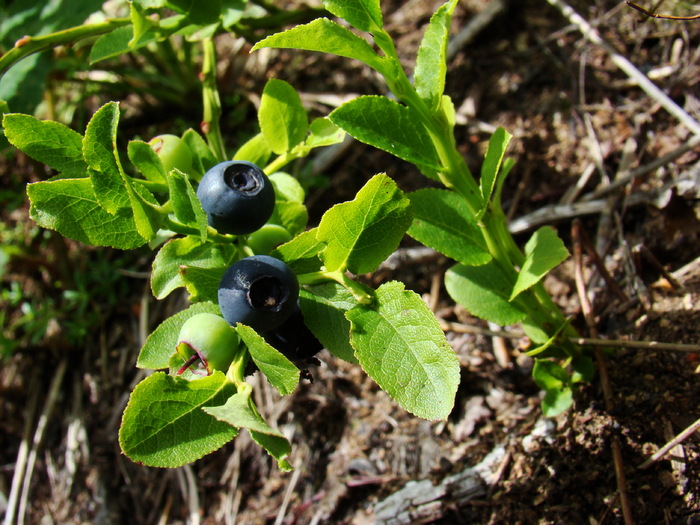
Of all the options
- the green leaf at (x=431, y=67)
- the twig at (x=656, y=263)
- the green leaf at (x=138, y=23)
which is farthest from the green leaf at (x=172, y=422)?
the twig at (x=656, y=263)

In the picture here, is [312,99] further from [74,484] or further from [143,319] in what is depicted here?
[74,484]

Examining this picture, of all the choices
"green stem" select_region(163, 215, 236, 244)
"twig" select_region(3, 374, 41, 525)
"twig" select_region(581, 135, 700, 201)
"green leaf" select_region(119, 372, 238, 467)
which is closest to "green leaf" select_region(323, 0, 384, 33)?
"green stem" select_region(163, 215, 236, 244)

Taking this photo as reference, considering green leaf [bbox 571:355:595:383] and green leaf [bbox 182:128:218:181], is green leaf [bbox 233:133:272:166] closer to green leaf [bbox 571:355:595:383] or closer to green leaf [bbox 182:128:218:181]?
green leaf [bbox 182:128:218:181]

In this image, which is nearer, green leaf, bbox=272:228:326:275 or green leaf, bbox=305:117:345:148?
green leaf, bbox=272:228:326:275

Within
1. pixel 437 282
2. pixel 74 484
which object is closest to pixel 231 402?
pixel 437 282

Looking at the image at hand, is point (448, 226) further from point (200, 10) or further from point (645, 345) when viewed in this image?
point (200, 10)

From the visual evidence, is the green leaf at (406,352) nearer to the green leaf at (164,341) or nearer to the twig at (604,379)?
the green leaf at (164,341)

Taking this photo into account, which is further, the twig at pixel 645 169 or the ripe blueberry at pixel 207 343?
the twig at pixel 645 169
